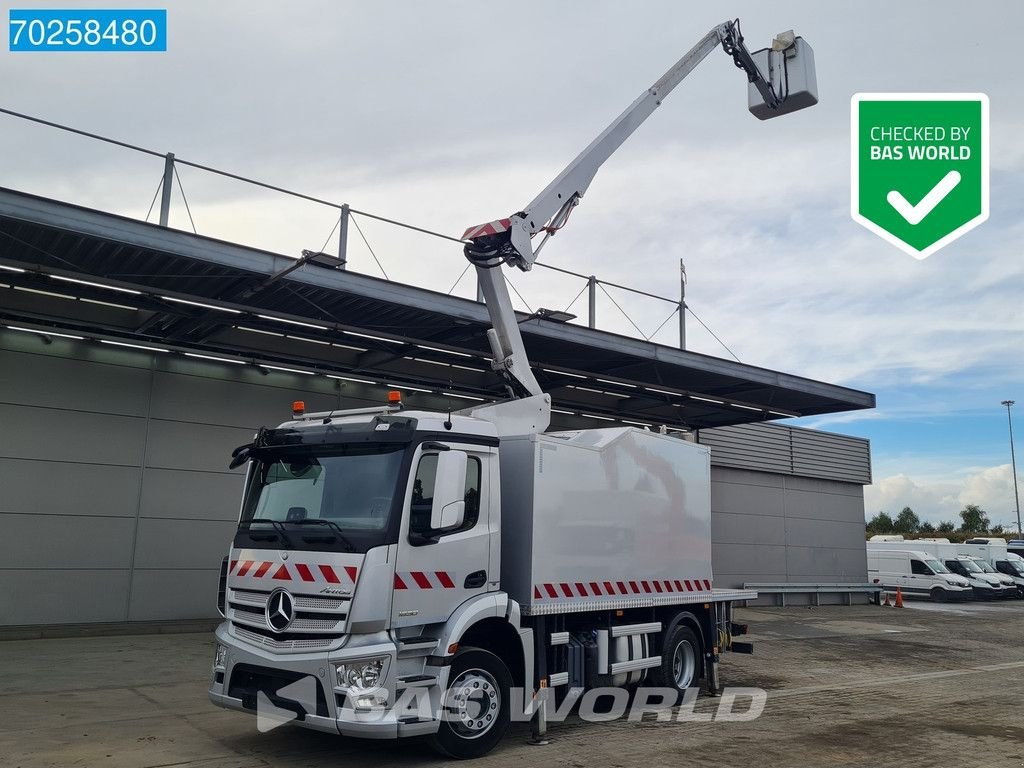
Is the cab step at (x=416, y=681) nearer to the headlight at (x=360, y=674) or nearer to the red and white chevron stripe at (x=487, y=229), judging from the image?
the headlight at (x=360, y=674)

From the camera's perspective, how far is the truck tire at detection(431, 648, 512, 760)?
7.27m

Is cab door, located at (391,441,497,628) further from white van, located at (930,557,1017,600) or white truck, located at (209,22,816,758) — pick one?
white van, located at (930,557,1017,600)

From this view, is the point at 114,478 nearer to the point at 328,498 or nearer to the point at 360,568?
the point at 328,498

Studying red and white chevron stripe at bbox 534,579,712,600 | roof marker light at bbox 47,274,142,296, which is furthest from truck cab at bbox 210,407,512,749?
roof marker light at bbox 47,274,142,296

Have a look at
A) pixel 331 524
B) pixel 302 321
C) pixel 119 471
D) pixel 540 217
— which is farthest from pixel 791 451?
pixel 331 524

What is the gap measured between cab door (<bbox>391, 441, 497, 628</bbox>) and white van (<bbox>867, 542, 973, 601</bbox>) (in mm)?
27559

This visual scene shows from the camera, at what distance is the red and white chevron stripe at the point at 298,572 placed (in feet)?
22.7

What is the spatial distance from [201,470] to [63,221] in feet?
20.9

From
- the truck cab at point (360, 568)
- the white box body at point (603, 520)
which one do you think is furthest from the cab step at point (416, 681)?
the white box body at point (603, 520)

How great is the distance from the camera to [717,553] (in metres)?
24.9

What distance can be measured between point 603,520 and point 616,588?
788 mm

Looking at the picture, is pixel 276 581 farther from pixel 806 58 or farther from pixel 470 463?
pixel 806 58

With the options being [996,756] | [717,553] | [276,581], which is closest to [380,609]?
[276,581]

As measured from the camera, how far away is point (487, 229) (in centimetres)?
1016
